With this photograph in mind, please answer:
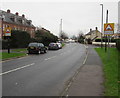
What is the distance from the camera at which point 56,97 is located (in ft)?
18.9

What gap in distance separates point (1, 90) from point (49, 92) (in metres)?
1.74

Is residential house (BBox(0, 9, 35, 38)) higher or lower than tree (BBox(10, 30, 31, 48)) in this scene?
Answer: higher

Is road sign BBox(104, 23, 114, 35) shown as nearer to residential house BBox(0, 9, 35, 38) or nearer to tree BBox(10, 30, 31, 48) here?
tree BBox(10, 30, 31, 48)

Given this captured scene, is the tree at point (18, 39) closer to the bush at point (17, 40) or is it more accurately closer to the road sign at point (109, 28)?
the bush at point (17, 40)

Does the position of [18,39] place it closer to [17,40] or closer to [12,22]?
[17,40]

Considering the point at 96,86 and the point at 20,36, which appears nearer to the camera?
the point at 96,86

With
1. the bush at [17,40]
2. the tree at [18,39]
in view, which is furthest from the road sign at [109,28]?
the tree at [18,39]

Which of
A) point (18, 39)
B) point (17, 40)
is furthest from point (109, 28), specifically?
point (18, 39)

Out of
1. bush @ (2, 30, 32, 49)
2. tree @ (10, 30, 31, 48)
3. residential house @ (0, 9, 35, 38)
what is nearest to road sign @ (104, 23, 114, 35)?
bush @ (2, 30, 32, 49)

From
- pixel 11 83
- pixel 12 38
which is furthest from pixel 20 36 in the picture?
pixel 11 83

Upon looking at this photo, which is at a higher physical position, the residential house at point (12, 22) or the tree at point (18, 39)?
the residential house at point (12, 22)

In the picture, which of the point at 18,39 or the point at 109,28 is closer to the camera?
the point at 109,28

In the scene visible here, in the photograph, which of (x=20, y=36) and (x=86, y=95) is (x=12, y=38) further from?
(x=86, y=95)

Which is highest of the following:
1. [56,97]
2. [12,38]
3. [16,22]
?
[16,22]
